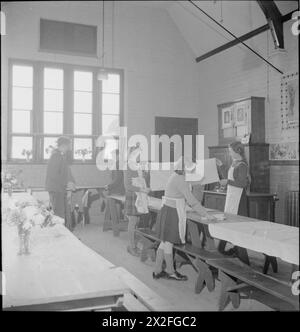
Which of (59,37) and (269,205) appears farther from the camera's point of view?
(59,37)

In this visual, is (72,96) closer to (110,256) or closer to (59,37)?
(59,37)

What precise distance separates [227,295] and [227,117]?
3.82 metres

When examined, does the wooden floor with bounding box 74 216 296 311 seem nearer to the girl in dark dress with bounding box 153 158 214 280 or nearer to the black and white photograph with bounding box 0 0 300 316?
the black and white photograph with bounding box 0 0 300 316

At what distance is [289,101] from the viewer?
5242 mm

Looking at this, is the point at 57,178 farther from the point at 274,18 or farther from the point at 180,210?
the point at 274,18

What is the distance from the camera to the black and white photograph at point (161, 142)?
320cm

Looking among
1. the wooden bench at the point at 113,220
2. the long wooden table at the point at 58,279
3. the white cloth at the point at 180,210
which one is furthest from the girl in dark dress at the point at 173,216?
the wooden bench at the point at 113,220

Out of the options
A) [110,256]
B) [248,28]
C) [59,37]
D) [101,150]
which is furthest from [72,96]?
[248,28]

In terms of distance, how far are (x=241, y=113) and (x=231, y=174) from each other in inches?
88.2

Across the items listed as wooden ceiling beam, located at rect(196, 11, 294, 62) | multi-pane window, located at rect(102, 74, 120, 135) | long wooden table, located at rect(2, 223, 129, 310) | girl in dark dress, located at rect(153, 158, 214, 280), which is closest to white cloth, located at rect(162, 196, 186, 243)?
girl in dark dress, located at rect(153, 158, 214, 280)

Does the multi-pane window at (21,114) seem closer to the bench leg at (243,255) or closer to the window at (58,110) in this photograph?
the window at (58,110)

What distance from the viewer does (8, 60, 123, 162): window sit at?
5129 millimetres

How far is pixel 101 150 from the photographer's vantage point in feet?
18.7

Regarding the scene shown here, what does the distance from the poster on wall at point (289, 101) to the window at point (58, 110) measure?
2481 mm
